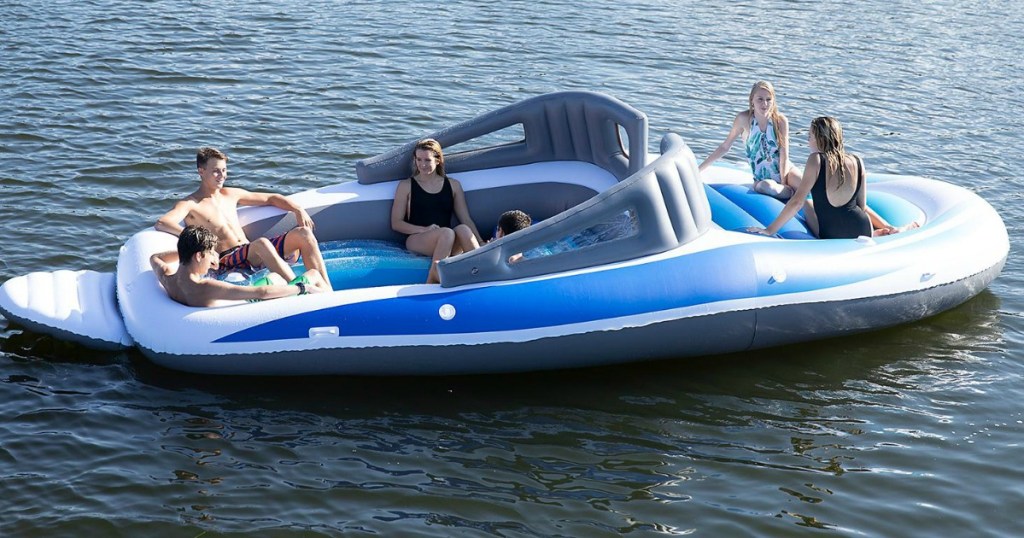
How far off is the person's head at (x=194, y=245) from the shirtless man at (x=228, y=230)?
0.47 metres

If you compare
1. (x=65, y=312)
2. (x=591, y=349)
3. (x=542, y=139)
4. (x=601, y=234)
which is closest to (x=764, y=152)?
(x=542, y=139)

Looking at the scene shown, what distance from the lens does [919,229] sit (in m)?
6.62

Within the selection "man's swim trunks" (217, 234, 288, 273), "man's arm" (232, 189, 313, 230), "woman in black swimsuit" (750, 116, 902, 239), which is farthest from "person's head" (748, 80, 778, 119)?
"man's swim trunks" (217, 234, 288, 273)

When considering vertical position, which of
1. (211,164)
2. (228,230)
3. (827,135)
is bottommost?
(228,230)

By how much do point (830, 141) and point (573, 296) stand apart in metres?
1.85

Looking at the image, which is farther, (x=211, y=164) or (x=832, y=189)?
(x=832, y=189)

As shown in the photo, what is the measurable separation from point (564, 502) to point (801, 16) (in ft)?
33.0

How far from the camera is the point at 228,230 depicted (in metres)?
6.36

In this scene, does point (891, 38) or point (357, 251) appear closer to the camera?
point (357, 251)

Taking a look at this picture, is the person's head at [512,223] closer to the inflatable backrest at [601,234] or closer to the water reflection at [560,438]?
the inflatable backrest at [601,234]

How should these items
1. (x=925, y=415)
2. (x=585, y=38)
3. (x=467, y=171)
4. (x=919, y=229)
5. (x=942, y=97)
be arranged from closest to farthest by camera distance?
(x=925, y=415), (x=919, y=229), (x=467, y=171), (x=942, y=97), (x=585, y=38)

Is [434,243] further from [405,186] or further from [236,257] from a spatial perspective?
[236,257]

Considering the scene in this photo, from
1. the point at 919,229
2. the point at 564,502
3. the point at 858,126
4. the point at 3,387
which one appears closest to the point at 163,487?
the point at 3,387

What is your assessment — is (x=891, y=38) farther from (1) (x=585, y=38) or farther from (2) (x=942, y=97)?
(1) (x=585, y=38)
